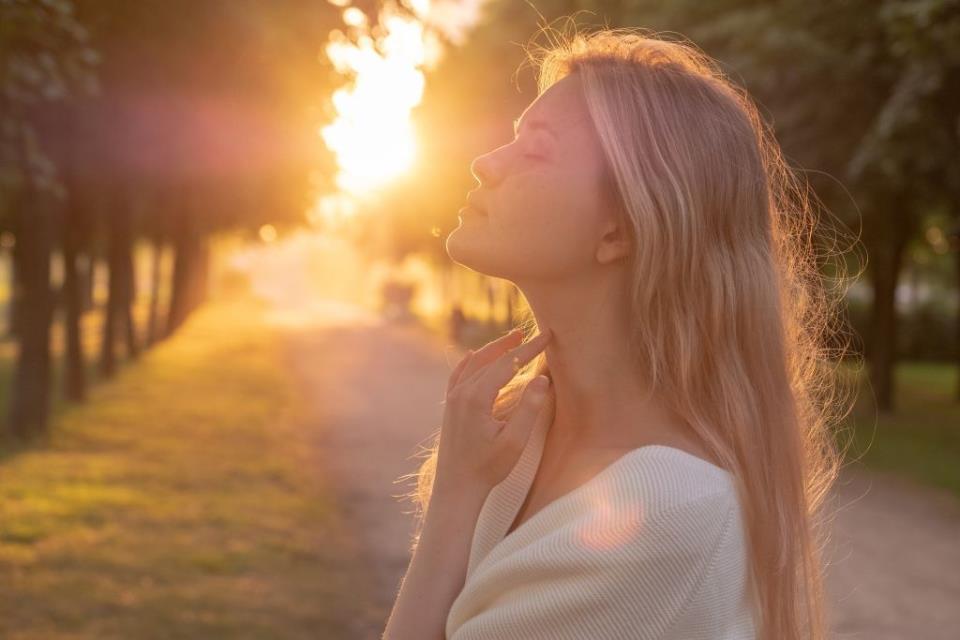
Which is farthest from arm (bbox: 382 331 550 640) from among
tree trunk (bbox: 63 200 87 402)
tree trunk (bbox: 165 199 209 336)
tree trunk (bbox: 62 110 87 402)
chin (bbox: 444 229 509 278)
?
tree trunk (bbox: 165 199 209 336)

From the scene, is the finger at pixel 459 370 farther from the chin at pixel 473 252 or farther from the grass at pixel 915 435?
the grass at pixel 915 435

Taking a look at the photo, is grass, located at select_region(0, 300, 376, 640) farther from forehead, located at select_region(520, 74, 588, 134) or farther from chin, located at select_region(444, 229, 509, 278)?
forehead, located at select_region(520, 74, 588, 134)

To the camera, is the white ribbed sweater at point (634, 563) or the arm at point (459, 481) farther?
the arm at point (459, 481)

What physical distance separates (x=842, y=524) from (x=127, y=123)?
381 inches

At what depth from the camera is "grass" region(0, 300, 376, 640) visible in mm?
5805

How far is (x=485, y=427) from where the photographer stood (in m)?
1.86

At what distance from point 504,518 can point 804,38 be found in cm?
1276

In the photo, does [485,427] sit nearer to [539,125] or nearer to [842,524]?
[539,125]

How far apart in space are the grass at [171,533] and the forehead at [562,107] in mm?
4358

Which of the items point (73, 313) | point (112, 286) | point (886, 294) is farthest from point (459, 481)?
point (886, 294)

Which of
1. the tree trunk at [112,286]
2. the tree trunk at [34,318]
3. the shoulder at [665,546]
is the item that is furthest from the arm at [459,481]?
the tree trunk at [112,286]

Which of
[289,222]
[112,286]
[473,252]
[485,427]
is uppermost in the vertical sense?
[289,222]

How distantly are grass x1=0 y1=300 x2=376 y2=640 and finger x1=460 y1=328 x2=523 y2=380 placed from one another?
406cm

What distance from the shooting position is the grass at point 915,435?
40.2ft
